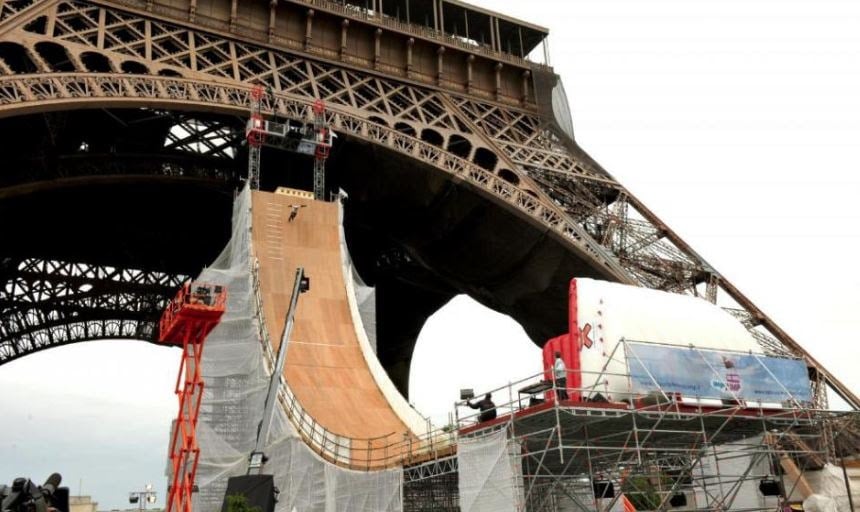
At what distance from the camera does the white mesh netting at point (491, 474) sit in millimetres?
10938

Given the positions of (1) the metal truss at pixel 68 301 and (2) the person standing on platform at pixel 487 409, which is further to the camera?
(1) the metal truss at pixel 68 301

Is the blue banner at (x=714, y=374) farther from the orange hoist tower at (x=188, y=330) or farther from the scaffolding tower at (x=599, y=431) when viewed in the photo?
the orange hoist tower at (x=188, y=330)

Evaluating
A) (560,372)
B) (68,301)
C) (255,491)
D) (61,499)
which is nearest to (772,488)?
(560,372)

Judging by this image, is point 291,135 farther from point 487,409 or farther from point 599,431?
point 599,431

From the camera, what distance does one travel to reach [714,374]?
1209cm

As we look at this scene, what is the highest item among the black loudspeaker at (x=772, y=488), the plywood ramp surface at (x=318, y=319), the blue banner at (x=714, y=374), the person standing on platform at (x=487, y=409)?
the plywood ramp surface at (x=318, y=319)

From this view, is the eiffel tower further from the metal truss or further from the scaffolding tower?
the scaffolding tower

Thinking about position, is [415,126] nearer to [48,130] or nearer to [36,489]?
[48,130]

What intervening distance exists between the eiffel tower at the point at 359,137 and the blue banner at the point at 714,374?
29.6 ft

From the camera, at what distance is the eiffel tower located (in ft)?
67.2

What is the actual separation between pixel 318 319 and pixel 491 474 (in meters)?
9.47

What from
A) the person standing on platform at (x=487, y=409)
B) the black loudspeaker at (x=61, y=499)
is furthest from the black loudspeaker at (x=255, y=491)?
the black loudspeaker at (x=61, y=499)

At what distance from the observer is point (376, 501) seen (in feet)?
49.0

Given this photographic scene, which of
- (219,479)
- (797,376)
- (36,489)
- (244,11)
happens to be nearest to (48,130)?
(244,11)
